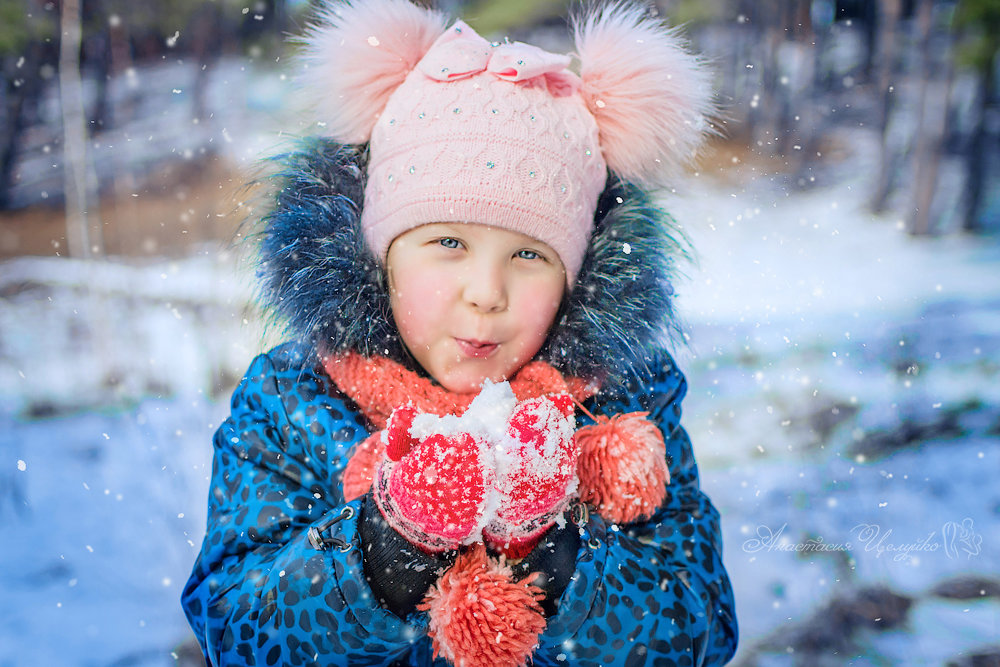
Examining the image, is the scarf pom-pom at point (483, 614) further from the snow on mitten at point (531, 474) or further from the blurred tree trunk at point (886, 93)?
the blurred tree trunk at point (886, 93)

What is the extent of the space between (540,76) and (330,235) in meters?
0.42

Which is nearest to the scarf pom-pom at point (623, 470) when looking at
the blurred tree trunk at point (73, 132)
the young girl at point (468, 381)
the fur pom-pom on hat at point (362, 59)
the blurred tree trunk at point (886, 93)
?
the young girl at point (468, 381)

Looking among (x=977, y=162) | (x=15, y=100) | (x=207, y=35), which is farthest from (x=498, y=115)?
(x=977, y=162)

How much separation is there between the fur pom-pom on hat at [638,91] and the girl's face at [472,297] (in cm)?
24

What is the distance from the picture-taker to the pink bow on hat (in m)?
0.99

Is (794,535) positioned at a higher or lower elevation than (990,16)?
lower

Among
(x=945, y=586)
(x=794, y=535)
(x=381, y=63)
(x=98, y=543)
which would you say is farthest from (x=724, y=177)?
(x=98, y=543)

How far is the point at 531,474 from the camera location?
732 mm

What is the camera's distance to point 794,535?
1.94 metres

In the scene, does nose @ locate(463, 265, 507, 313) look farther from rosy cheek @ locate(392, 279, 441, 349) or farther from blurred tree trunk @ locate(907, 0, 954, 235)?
blurred tree trunk @ locate(907, 0, 954, 235)

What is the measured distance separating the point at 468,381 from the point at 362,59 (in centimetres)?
55

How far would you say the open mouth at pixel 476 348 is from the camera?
96 cm

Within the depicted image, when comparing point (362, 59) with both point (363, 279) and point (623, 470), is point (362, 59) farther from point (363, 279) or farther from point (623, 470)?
point (623, 470)

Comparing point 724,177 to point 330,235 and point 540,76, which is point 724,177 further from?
point 330,235
